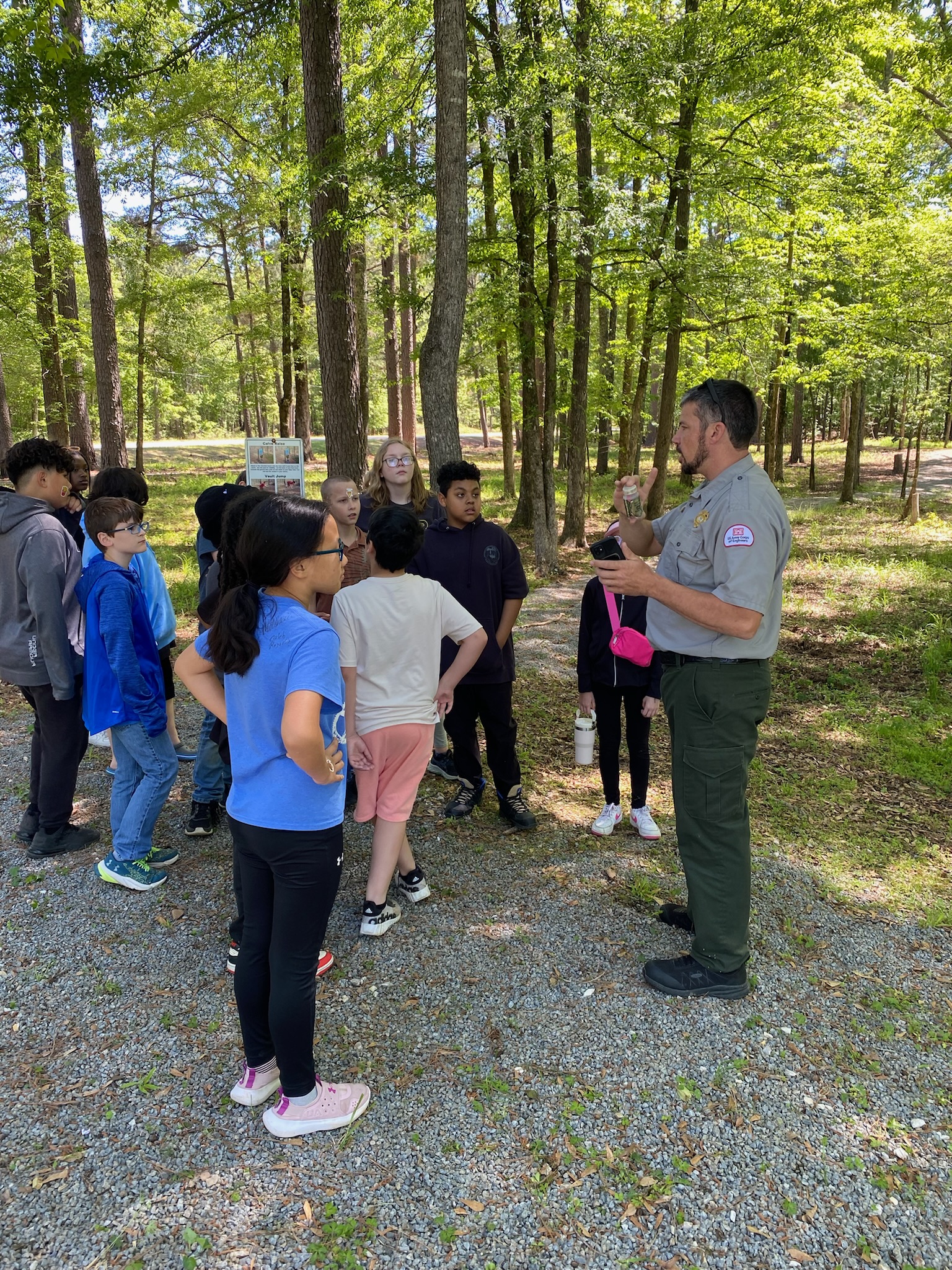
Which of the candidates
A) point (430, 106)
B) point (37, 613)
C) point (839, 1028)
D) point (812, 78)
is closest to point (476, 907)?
point (839, 1028)

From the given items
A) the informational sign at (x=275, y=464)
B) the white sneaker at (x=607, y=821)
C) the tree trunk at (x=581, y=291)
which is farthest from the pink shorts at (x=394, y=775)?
the tree trunk at (x=581, y=291)

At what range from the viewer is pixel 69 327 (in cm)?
1661

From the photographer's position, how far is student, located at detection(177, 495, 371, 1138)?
2170mm

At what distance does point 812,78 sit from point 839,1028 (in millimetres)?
12788

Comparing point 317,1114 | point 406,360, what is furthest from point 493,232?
point 317,1114

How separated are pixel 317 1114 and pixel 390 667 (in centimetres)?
164

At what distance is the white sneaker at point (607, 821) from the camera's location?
4594mm

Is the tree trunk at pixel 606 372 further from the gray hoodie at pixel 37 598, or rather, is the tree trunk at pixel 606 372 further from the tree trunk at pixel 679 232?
the gray hoodie at pixel 37 598

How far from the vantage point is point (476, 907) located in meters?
3.83

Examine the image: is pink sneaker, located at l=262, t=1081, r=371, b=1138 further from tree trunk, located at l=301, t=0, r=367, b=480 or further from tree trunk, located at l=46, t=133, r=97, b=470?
tree trunk, located at l=46, t=133, r=97, b=470

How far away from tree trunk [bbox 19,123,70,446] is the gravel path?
49.9 ft

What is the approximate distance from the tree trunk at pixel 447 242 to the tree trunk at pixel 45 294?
11.0m

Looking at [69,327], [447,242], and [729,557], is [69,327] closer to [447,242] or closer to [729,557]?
[447,242]

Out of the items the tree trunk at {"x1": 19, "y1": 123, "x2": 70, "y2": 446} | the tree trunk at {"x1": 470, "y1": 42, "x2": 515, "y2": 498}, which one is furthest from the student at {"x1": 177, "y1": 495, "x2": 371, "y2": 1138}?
the tree trunk at {"x1": 19, "y1": 123, "x2": 70, "y2": 446}
